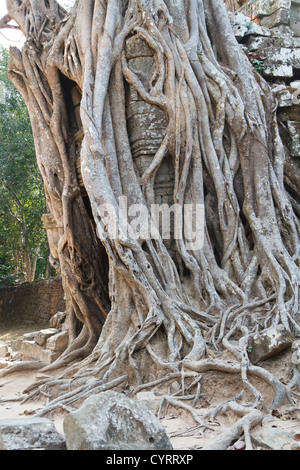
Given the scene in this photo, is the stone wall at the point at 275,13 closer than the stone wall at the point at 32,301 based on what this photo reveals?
Yes

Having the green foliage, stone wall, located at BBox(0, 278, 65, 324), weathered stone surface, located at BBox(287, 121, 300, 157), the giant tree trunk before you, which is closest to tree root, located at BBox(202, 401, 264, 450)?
the giant tree trunk

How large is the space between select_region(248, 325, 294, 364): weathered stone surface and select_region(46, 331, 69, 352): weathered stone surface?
8.64 ft

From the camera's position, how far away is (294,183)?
5.32 m

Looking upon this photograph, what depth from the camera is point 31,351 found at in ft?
18.4

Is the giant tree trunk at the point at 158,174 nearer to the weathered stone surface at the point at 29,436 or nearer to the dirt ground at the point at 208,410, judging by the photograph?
the dirt ground at the point at 208,410

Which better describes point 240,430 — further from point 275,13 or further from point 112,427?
point 275,13

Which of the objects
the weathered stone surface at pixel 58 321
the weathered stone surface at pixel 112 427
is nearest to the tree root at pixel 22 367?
the weathered stone surface at pixel 58 321

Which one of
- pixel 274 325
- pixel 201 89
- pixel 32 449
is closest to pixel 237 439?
pixel 32 449

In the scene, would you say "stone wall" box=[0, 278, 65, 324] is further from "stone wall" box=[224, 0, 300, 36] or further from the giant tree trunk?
"stone wall" box=[224, 0, 300, 36]

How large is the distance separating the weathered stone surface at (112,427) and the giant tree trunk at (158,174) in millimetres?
1294

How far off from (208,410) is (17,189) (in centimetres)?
817

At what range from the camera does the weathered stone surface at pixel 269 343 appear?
320 cm

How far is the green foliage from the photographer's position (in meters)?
9.79
